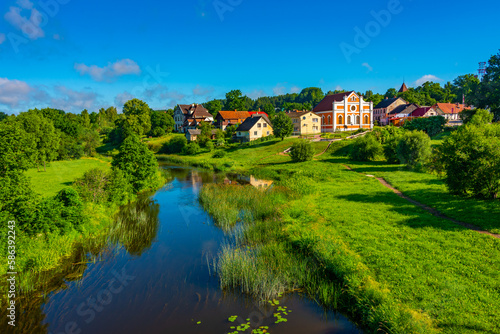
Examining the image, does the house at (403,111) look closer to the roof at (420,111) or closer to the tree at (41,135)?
the roof at (420,111)

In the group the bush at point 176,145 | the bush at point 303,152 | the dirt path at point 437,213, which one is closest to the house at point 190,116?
the bush at point 176,145

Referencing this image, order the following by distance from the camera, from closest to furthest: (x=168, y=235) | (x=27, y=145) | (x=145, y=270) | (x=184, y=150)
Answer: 1. (x=145, y=270)
2. (x=168, y=235)
3. (x=27, y=145)
4. (x=184, y=150)

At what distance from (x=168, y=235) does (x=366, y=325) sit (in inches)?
552

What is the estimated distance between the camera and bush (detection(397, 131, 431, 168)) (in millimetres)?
35344

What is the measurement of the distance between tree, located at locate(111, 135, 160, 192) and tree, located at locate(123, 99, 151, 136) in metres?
48.3

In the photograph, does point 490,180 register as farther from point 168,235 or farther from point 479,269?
point 168,235

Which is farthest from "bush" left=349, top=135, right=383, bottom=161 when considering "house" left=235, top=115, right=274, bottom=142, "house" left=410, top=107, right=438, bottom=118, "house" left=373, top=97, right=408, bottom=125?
"house" left=373, top=97, right=408, bottom=125

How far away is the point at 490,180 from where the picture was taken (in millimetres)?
19297

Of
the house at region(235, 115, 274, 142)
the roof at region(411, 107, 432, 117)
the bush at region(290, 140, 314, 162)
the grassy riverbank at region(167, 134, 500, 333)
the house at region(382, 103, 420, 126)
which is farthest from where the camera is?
the house at region(382, 103, 420, 126)

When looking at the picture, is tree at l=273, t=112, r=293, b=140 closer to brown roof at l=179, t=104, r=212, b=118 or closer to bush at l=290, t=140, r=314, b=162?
bush at l=290, t=140, r=314, b=162

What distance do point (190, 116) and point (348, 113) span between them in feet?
183

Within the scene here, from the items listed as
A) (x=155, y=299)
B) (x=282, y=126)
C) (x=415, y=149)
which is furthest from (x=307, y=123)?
(x=155, y=299)

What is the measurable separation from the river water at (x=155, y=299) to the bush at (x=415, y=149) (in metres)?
27.7

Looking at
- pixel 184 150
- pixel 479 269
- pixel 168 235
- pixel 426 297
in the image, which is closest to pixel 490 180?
pixel 479 269
